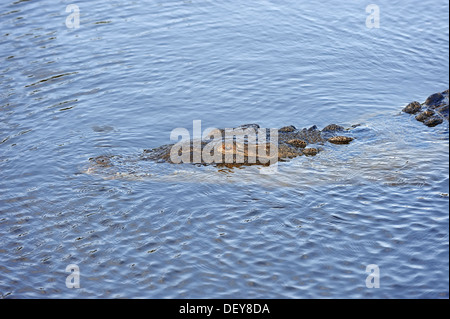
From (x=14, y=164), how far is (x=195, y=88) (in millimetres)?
4859

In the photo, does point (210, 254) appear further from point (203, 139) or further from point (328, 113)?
point (328, 113)

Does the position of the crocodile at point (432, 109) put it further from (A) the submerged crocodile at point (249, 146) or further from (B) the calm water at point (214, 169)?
(B) the calm water at point (214, 169)

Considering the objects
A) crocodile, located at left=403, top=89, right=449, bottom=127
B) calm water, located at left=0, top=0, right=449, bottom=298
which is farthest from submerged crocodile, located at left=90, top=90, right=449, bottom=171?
calm water, located at left=0, top=0, right=449, bottom=298

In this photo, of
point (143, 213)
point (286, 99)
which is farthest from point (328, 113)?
point (143, 213)

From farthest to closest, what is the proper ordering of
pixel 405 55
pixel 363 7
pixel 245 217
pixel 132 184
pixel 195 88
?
pixel 363 7 < pixel 405 55 < pixel 195 88 < pixel 132 184 < pixel 245 217

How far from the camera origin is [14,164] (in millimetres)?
10516

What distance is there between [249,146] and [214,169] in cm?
82

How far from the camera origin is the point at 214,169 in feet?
32.8

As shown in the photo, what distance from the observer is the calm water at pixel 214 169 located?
24.9 ft

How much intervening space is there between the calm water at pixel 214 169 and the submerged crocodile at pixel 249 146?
0.27 m

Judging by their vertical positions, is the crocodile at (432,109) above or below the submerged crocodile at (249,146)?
above

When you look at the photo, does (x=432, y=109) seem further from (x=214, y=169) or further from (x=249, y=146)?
(x=214, y=169)

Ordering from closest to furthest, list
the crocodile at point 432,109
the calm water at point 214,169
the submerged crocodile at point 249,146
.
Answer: the calm water at point 214,169 → the submerged crocodile at point 249,146 → the crocodile at point 432,109

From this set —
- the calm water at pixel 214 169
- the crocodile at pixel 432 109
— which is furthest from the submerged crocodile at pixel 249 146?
the calm water at pixel 214 169
